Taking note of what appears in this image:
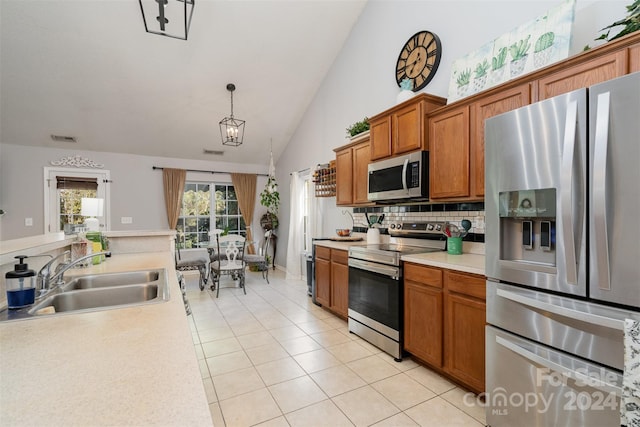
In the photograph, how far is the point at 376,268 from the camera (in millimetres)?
2715

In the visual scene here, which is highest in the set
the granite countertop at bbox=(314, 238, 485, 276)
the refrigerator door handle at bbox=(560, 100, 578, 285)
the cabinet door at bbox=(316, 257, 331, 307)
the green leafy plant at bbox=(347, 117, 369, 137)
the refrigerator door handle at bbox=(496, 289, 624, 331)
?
the green leafy plant at bbox=(347, 117, 369, 137)

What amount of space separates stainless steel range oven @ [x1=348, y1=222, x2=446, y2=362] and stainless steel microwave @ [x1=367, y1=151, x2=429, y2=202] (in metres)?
0.41

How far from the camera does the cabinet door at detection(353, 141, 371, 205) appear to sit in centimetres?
347

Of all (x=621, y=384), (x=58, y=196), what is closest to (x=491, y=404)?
(x=621, y=384)

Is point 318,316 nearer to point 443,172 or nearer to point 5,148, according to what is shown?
point 443,172

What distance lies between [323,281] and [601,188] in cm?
298

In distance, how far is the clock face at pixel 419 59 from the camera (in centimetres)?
300

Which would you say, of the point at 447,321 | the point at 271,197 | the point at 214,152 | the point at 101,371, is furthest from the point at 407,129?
the point at 214,152

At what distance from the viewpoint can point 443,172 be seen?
246cm

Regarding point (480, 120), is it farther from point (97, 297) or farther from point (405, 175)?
point (97, 297)

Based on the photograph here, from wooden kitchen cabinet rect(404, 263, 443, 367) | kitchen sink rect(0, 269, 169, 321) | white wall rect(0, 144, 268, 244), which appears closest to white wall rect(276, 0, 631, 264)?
wooden kitchen cabinet rect(404, 263, 443, 367)

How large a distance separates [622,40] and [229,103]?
4743mm

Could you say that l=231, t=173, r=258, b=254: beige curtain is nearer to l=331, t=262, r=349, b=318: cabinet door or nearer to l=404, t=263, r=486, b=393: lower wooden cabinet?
l=331, t=262, r=349, b=318: cabinet door

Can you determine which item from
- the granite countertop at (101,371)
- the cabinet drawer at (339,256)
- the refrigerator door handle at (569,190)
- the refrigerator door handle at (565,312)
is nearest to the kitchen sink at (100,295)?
the granite countertop at (101,371)
